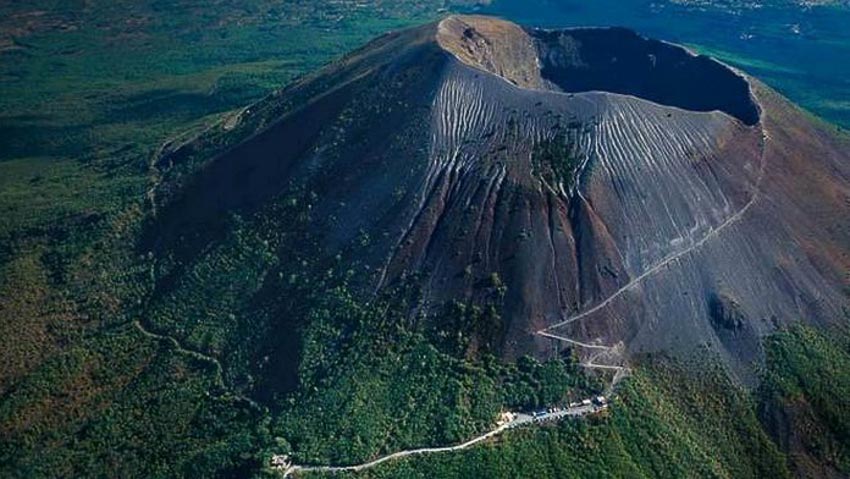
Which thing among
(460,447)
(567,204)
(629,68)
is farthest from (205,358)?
(629,68)

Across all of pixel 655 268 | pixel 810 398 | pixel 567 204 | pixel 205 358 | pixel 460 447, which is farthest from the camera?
pixel 567 204

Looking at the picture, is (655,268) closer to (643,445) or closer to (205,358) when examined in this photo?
(643,445)

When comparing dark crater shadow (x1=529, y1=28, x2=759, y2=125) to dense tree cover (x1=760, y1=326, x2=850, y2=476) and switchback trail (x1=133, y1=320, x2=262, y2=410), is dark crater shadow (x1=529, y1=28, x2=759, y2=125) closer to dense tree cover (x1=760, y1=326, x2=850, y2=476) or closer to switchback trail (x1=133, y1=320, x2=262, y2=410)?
dense tree cover (x1=760, y1=326, x2=850, y2=476)

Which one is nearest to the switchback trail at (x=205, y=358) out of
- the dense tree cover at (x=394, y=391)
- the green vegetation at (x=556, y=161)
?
the dense tree cover at (x=394, y=391)

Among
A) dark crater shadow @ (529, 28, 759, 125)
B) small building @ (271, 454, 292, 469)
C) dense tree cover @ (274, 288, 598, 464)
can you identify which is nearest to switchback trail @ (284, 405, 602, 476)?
small building @ (271, 454, 292, 469)

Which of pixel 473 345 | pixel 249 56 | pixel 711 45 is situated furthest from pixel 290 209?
pixel 711 45

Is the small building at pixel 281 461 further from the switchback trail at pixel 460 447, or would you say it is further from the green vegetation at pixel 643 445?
the green vegetation at pixel 643 445
